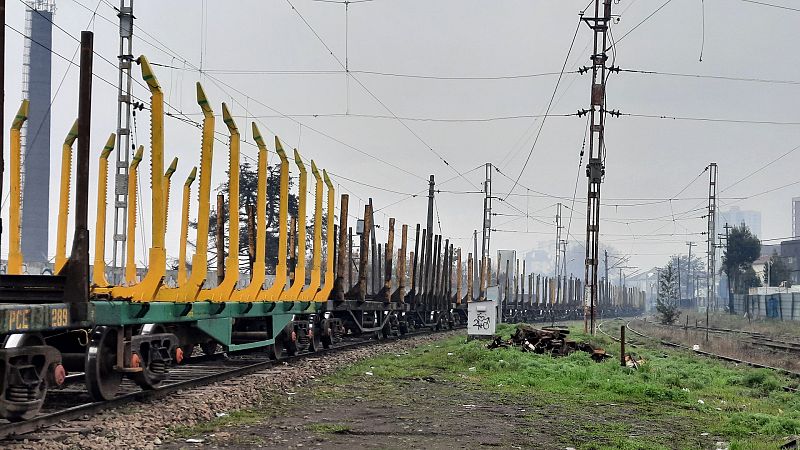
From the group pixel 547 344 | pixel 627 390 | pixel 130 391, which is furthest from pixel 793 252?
pixel 130 391

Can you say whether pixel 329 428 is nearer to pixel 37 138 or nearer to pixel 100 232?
pixel 100 232

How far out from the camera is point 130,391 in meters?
12.0

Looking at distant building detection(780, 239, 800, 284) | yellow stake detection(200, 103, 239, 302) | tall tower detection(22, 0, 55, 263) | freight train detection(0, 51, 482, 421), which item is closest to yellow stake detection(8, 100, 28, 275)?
freight train detection(0, 51, 482, 421)

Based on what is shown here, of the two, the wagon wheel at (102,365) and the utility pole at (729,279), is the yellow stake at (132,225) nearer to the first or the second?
the wagon wheel at (102,365)

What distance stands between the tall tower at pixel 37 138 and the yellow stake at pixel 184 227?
6769 centimetres

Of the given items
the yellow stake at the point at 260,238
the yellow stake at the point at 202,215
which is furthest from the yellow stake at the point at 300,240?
the yellow stake at the point at 202,215

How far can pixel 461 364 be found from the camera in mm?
18719

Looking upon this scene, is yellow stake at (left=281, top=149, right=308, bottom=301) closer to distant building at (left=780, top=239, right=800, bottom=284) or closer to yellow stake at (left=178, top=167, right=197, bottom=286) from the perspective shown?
yellow stake at (left=178, top=167, right=197, bottom=286)

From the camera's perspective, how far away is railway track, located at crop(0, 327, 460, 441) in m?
8.95

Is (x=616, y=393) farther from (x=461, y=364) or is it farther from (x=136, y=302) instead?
(x=136, y=302)

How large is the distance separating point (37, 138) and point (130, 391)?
256 feet

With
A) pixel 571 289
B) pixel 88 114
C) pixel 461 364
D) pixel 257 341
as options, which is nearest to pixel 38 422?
pixel 88 114

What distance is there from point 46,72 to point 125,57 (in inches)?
2795

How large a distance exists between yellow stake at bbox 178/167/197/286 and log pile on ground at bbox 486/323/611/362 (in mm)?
7987
